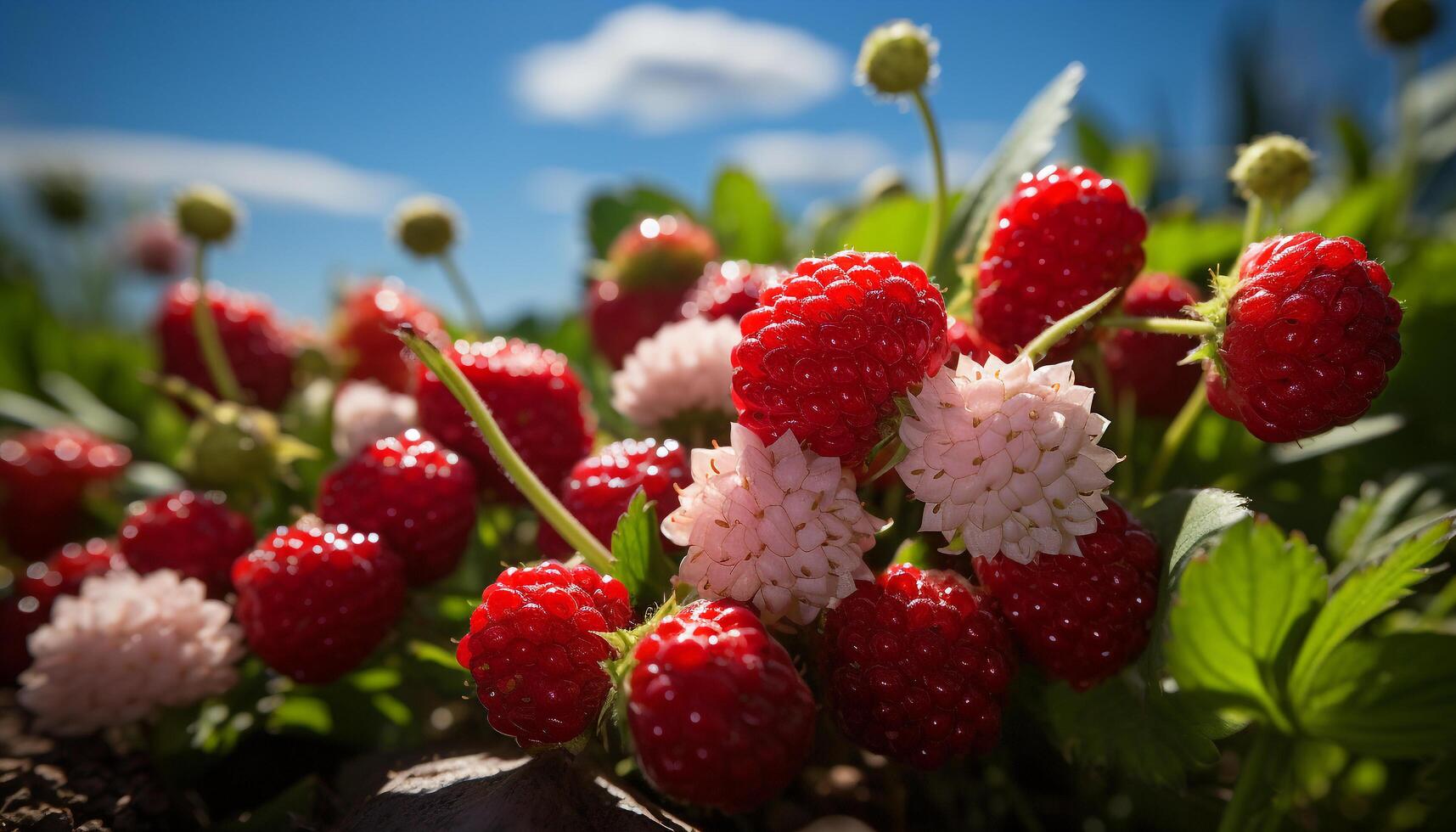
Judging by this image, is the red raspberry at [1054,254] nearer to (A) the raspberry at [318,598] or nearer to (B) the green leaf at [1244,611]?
(B) the green leaf at [1244,611]

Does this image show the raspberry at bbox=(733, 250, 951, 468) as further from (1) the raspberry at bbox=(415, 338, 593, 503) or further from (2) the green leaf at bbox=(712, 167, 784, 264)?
(2) the green leaf at bbox=(712, 167, 784, 264)

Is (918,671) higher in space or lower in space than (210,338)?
lower

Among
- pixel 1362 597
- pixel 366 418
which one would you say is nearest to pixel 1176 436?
pixel 1362 597

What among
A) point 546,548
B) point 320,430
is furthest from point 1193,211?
point 320,430

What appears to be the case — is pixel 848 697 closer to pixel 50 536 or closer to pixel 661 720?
pixel 661 720

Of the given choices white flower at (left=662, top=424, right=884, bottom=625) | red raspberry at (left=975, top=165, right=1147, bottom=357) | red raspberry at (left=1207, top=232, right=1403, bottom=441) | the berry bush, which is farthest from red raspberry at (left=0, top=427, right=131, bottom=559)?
red raspberry at (left=1207, top=232, right=1403, bottom=441)

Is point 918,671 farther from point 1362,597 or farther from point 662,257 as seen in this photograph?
point 662,257

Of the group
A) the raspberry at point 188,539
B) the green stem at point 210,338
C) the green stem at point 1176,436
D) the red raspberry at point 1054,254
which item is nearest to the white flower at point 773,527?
the red raspberry at point 1054,254
